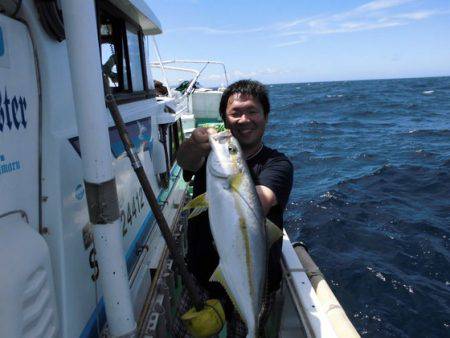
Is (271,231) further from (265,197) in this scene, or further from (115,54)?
(115,54)

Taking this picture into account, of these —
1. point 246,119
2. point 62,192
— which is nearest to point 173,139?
point 246,119

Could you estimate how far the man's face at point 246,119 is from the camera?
270cm

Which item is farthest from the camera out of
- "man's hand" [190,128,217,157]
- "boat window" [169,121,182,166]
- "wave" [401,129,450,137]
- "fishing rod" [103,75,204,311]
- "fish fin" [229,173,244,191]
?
"wave" [401,129,450,137]

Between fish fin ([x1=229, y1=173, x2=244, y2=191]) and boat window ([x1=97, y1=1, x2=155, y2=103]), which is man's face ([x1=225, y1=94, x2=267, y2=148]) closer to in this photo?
fish fin ([x1=229, y1=173, x2=244, y2=191])

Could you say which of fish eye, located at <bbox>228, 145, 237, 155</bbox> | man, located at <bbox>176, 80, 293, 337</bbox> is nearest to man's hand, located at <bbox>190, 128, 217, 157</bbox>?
man, located at <bbox>176, 80, 293, 337</bbox>

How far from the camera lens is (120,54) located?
12.5 ft

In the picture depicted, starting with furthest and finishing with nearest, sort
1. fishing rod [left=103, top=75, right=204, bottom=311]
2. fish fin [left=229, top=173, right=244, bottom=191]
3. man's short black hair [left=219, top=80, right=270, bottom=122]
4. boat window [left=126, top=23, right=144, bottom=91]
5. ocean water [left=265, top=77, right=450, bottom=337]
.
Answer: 1. ocean water [left=265, top=77, right=450, bottom=337]
2. boat window [left=126, top=23, right=144, bottom=91]
3. man's short black hair [left=219, top=80, right=270, bottom=122]
4. fish fin [left=229, top=173, right=244, bottom=191]
5. fishing rod [left=103, top=75, right=204, bottom=311]

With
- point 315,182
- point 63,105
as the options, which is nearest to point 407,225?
point 315,182

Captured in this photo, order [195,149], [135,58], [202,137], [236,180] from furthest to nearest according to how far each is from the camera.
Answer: [135,58], [195,149], [202,137], [236,180]

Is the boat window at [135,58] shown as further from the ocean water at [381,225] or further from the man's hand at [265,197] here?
the ocean water at [381,225]

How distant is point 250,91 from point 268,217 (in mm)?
946

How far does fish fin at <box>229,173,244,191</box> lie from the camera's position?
7.27ft

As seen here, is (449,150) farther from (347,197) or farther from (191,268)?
(191,268)

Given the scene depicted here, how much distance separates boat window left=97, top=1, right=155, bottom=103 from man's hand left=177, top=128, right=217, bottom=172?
933 millimetres
